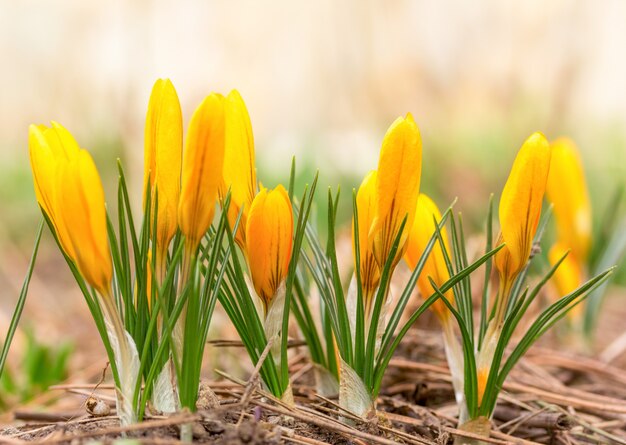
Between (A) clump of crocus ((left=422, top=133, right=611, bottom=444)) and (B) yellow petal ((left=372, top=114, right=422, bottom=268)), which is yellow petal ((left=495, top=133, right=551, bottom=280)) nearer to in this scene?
(A) clump of crocus ((left=422, top=133, right=611, bottom=444))

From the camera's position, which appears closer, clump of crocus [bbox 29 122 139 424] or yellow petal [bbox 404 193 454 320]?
clump of crocus [bbox 29 122 139 424]

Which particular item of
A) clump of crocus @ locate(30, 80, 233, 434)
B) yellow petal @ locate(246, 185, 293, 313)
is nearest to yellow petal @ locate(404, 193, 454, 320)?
yellow petal @ locate(246, 185, 293, 313)

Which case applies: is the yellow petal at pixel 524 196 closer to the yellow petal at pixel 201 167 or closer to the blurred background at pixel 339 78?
the yellow petal at pixel 201 167

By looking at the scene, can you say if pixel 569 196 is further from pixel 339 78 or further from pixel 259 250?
pixel 339 78

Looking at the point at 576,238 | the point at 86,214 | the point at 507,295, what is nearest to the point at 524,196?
the point at 507,295

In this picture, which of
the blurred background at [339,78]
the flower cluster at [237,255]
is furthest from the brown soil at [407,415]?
the blurred background at [339,78]

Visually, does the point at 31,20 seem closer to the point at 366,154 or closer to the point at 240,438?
the point at 366,154
